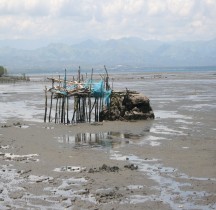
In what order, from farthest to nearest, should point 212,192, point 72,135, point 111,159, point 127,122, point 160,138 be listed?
1. point 127,122
2. point 72,135
3. point 160,138
4. point 111,159
5. point 212,192

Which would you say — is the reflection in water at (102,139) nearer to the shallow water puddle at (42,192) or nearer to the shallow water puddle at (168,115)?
the shallow water puddle at (42,192)

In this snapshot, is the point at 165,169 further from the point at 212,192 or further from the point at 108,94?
the point at 108,94

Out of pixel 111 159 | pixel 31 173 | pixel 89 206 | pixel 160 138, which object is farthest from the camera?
pixel 160 138

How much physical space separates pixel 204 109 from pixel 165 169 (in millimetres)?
22166

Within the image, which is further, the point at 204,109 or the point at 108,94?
the point at 204,109

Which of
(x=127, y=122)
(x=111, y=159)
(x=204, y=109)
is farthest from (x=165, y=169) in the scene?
(x=204, y=109)

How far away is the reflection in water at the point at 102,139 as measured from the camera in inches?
900

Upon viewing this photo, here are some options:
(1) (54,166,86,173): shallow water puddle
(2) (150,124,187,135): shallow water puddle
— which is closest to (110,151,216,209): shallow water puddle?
(1) (54,166,86,173): shallow water puddle

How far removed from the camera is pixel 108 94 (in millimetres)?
33000

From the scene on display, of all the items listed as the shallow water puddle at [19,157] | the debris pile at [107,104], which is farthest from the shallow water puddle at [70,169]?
the debris pile at [107,104]

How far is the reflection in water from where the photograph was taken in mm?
22856

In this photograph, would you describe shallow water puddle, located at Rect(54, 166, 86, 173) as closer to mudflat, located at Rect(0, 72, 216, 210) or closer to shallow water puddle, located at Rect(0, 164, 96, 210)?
mudflat, located at Rect(0, 72, 216, 210)

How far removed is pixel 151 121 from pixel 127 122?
67.1 inches

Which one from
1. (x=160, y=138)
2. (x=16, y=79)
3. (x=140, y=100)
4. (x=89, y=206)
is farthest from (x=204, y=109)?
(x=16, y=79)
